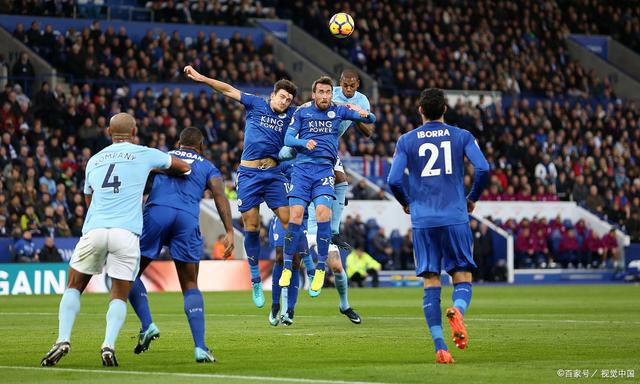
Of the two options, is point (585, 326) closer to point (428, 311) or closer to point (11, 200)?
point (428, 311)

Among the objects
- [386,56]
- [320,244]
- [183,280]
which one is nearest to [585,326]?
[320,244]

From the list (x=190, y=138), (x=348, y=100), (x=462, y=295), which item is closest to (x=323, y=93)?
(x=348, y=100)

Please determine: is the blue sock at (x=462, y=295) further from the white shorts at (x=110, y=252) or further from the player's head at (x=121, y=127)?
the player's head at (x=121, y=127)

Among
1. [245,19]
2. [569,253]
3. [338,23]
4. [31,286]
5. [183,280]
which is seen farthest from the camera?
[245,19]

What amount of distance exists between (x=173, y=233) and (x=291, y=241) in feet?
15.8

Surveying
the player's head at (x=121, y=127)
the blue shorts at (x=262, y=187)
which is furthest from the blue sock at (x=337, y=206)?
the player's head at (x=121, y=127)

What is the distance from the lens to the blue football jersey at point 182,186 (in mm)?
12238

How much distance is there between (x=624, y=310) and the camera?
22078 millimetres

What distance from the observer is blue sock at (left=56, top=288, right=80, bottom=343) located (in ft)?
36.7

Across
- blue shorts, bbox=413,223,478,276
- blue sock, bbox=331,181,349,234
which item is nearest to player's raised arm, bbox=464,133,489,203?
blue shorts, bbox=413,223,478,276

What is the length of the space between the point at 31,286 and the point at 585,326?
16996mm

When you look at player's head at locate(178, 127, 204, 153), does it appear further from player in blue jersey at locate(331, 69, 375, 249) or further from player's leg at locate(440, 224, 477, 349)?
player in blue jersey at locate(331, 69, 375, 249)

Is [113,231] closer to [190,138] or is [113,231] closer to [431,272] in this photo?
[190,138]

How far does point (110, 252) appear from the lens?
448 inches
